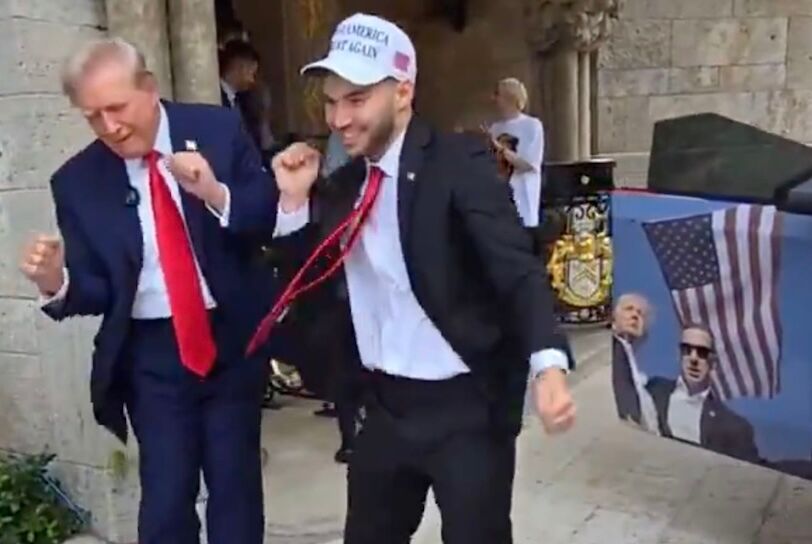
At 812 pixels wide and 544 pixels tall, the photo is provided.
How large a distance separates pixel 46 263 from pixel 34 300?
131 cm

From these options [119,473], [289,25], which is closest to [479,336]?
[119,473]

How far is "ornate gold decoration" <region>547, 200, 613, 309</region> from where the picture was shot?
22.3 feet

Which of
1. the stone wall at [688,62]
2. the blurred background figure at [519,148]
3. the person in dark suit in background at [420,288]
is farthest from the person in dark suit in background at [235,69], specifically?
the stone wall at [688,62]

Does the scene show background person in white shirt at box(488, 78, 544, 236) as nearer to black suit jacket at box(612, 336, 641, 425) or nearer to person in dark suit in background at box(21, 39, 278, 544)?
black suit jacket at box(612, 336, 641, 425)

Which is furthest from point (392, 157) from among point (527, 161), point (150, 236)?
point (527, 161)

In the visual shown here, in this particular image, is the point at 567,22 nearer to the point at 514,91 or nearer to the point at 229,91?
the point at 514,91

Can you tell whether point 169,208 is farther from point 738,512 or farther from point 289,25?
point 289,25

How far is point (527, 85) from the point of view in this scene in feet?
27.9

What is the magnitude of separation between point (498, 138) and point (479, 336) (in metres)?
4.61

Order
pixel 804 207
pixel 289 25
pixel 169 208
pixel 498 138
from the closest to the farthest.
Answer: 1. pixel 169 208
2. pixel 804 207
3. pixel 498 138
4. pixel 289 25

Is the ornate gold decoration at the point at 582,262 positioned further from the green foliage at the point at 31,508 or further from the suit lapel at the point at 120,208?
the suit lapel at the point at 120,208

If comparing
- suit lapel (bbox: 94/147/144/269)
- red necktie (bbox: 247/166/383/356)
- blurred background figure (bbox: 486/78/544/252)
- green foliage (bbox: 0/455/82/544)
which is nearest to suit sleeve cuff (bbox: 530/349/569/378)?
red necktie (bbox: 247/166/383/356)

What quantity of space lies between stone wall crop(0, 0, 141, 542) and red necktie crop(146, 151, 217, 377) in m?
1.12

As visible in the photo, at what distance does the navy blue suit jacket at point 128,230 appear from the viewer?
245cm
